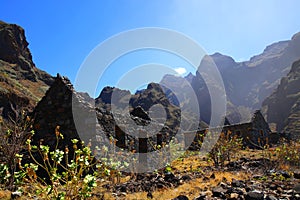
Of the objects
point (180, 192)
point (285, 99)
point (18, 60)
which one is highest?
point (285, 99)

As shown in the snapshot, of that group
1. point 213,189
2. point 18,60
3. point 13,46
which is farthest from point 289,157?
point 13,46

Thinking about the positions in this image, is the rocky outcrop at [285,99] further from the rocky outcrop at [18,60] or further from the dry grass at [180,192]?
the dry grass at [180,192]

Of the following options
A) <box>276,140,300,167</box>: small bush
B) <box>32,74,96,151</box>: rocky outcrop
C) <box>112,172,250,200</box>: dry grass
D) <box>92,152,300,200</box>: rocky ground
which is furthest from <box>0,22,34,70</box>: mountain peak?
<box>112,172,250,200</box>: dry grass

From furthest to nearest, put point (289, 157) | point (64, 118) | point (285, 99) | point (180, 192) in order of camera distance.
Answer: point (285, 99) → point (289, 157) → point (64, 118) → point (180, 192)

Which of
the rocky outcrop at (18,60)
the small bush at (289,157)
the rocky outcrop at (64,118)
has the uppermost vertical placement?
the rocky outcrop at (18,60)

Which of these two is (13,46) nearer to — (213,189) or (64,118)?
(64,118)

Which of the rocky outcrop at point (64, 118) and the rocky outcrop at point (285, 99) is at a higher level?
the rocky outcrop at point (285, 99)

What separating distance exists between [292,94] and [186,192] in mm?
136715

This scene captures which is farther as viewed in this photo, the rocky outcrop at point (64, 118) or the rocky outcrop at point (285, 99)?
the rocky outcrop at point (285, 99)

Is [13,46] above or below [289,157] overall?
above

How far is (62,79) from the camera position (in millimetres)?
9039

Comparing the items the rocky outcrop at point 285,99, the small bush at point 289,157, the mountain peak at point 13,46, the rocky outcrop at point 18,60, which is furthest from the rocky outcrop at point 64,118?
Result: the rocky outcrop at point 285,99

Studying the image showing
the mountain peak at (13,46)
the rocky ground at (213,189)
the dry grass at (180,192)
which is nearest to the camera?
the rocky ground at (213,189)

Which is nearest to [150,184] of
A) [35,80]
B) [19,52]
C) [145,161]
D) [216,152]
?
[145,161]
